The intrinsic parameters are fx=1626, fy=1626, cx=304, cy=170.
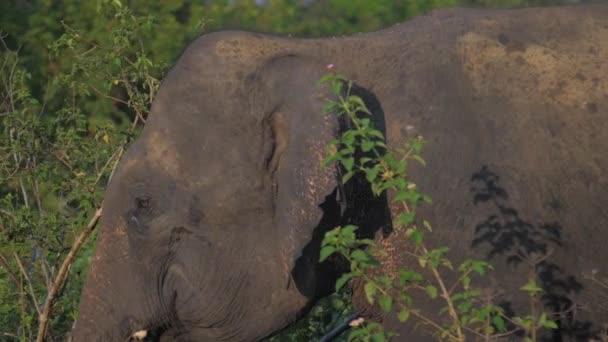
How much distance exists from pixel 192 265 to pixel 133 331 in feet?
1.07

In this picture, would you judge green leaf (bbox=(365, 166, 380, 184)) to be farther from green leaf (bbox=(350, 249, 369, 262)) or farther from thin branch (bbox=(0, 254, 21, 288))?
thin branch (bbox=(0, 254, 21, 288))

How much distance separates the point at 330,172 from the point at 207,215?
587 mm

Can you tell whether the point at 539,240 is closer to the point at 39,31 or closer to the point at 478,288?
the point at 478,288

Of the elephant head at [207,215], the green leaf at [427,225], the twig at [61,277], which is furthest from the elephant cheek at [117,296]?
the green leaf at [427,225]

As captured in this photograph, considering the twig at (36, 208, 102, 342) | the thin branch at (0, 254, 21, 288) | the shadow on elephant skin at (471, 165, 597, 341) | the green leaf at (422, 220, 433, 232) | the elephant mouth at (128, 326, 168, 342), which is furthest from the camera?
the thin branch at (0, 254, 21, 288)

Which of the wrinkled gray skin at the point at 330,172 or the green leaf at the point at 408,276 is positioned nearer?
the green leaf at the point at 408,276

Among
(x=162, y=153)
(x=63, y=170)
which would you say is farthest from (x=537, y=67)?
(x=63, y=170)

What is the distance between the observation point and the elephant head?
5.74 meters

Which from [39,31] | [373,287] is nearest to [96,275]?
[373,287]

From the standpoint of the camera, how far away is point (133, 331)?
19.3ft

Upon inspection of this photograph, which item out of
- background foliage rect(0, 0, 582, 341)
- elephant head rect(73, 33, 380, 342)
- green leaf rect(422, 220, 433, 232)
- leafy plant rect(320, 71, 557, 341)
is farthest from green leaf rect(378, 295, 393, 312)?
background foliage rect(0, 0, 582, 341)

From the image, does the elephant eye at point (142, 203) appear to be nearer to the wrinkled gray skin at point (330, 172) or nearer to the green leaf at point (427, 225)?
the wrinkled gray skin at point (330, 172)

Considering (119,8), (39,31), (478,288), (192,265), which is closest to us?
(478,288)

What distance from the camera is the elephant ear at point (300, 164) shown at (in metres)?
5.46
